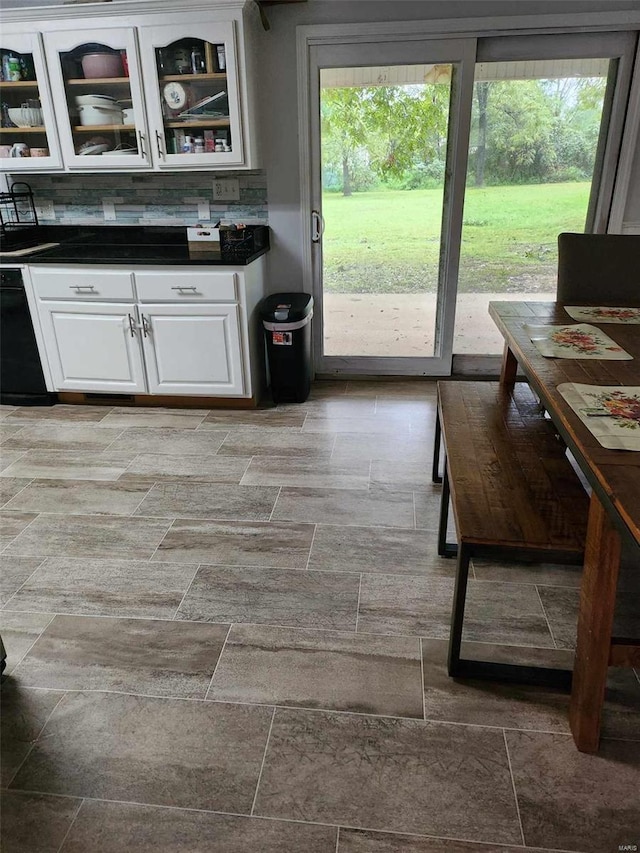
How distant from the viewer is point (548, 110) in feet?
10.7

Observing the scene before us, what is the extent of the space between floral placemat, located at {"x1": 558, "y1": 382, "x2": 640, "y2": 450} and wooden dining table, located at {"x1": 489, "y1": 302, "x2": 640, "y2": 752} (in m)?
0.02

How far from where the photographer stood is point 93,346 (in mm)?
3348

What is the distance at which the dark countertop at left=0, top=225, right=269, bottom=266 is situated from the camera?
311 cm

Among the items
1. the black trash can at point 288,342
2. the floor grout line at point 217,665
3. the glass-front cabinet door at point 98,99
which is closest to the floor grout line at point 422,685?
the floor grout line at point 217,665

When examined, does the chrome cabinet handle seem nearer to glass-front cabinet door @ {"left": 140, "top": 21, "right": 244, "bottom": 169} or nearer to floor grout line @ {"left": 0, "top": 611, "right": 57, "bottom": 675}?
glass-front cabinet door @ {"left": 140, "top": 21, "right": 244, "bottom": 169}

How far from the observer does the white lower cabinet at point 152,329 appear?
3.16 meters

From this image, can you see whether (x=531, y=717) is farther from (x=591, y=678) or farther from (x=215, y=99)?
(x=215, y=99)

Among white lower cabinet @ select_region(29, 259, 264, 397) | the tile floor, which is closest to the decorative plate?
white lower cabinet @ select_region(29, 259, 264, 397)

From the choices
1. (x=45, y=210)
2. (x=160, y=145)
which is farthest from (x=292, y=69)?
(x=45, y=210)

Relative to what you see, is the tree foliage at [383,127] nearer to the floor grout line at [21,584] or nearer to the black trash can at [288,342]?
the black trash can at [288,342]

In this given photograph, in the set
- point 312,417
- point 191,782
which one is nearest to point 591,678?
point 191,782

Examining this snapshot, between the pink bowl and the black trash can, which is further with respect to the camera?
the black trash can

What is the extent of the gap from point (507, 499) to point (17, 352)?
3.03 meters

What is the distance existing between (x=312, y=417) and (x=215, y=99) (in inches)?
70.9
